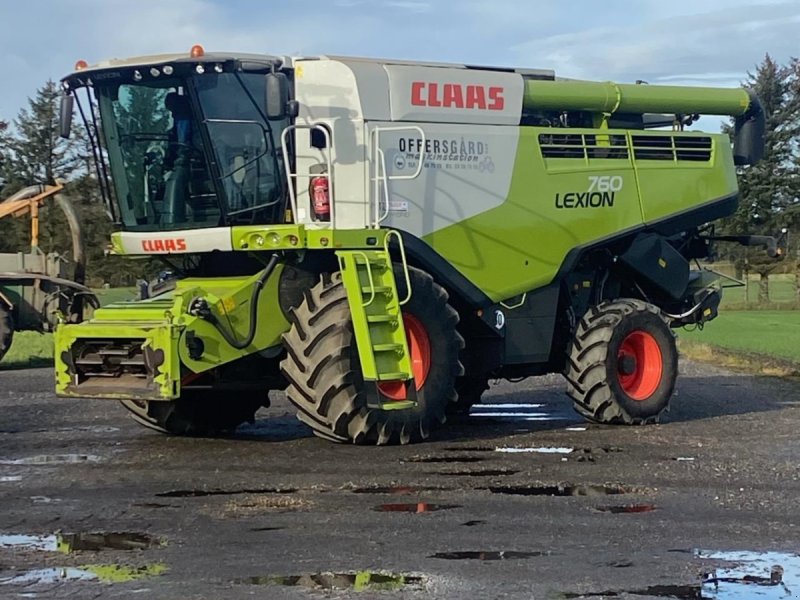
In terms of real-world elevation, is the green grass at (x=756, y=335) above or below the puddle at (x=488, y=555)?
below

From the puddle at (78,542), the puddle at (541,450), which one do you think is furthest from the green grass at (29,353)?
the puddle at (78,542)

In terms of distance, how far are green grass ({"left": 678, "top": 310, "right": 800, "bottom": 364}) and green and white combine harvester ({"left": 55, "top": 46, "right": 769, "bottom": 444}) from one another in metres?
9.97

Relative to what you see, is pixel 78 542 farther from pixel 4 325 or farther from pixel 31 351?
pixel 31 351

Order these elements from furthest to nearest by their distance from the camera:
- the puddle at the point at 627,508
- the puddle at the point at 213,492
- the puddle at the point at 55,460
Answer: the puddle at the point at 55,460 < the puddle at the point at 213,492 < the puddle at the point at 627,508

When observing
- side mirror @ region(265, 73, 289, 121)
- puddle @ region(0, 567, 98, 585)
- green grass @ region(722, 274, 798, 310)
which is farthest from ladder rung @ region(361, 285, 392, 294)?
green grass @ region(722, 274, 798, 310)

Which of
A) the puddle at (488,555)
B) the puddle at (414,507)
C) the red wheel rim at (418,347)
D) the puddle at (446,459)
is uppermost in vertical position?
the red wheel rim at (418,347)

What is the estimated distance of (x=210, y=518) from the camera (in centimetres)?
748

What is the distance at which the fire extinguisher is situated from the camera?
10648mm

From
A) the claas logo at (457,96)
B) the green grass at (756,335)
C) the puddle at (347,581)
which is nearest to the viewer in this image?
the puddle at (347,581)

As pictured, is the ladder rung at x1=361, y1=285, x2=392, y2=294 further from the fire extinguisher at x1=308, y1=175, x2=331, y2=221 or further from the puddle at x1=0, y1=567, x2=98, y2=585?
the puddle at x1=0, y1=567, x2=98, y2=585

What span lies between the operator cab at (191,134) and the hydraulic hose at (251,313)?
0.51m

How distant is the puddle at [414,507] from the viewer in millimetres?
7773

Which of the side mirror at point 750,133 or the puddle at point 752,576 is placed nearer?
the puddle at point 752,576

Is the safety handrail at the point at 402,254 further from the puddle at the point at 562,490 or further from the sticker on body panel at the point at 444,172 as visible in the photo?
the puddle at the point at 562,490
